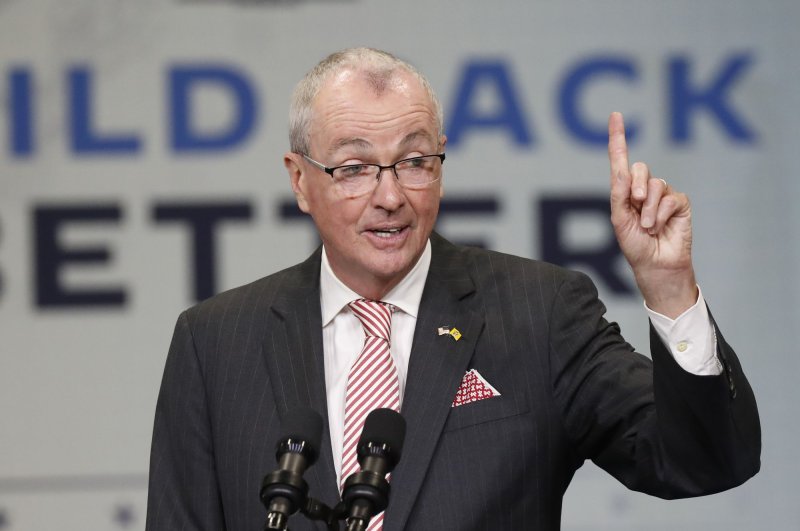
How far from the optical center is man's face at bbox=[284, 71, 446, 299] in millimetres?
2244

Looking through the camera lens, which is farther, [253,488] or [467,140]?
[467,140]

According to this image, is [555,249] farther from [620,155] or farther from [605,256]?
[620,155]

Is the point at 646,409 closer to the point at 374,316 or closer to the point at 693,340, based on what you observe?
the point at 693,340

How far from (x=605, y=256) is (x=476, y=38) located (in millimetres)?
940

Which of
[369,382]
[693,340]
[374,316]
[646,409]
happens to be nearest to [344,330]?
[374,316]

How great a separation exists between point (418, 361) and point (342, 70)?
587mm

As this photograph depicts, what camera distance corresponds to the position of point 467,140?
443cm

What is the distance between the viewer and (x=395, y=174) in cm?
224

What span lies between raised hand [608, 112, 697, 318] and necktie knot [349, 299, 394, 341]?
1.97 ft

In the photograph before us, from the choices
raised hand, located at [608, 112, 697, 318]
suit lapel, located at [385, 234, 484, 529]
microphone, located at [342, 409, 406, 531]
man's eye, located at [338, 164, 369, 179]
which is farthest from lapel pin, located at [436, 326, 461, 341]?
microphone, located at [342, 409, 406, 531]

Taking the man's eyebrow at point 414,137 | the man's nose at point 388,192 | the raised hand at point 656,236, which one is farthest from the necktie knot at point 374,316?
the raised hand at point 656,236

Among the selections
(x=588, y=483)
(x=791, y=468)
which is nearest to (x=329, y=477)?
(x=588, y=483)

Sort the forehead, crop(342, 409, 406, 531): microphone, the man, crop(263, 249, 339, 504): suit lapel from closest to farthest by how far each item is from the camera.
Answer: crop(342, 409, 406, 531): microphone
the man
crop(263, 249, 339, 504): suit lapel
the forehead

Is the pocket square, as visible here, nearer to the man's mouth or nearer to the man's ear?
the man's mouth
